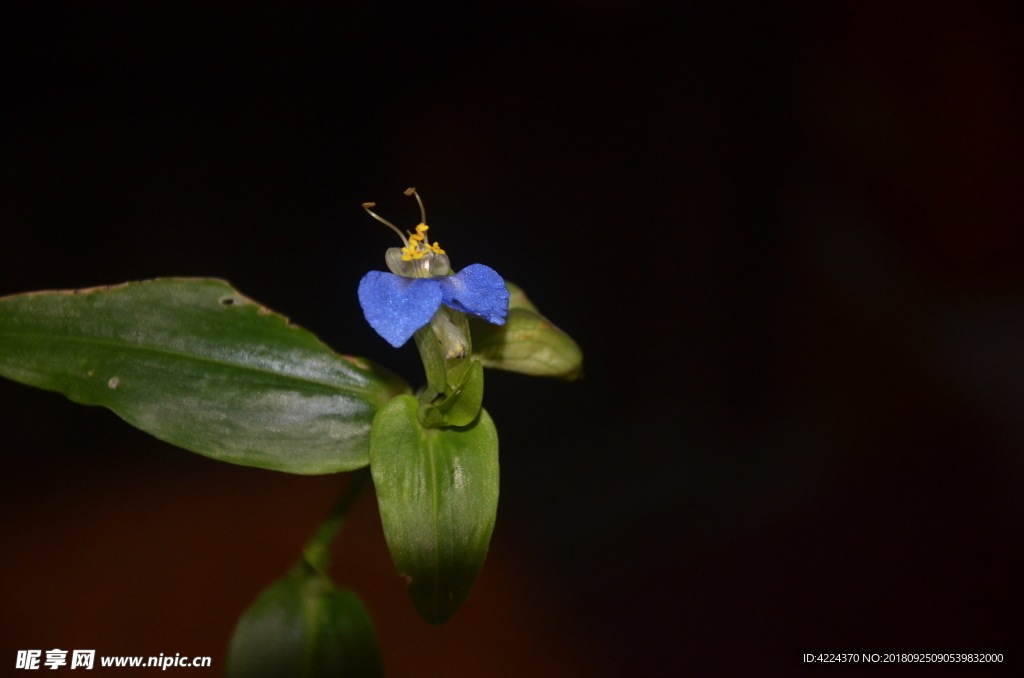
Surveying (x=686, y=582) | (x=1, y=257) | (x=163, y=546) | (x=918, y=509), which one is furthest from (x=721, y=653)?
(x=1, y=257)

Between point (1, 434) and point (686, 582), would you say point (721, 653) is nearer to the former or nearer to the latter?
point (686, 582)

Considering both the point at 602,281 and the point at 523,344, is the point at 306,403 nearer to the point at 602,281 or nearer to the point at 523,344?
the point at 523,344

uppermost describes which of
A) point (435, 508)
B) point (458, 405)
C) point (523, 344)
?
point (523, 344)

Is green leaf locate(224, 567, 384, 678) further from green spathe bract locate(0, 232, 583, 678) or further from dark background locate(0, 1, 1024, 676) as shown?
dark background locate(0, 1, 1024, 676)

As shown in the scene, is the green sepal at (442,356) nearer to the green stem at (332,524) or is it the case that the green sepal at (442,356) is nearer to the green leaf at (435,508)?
the green leaf at (435,508)

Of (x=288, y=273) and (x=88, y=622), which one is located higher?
(x=288, y=273)

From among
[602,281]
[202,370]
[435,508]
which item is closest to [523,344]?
[435,508]

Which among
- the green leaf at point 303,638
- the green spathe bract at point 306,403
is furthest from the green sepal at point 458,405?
the green leaf at point 303,638
